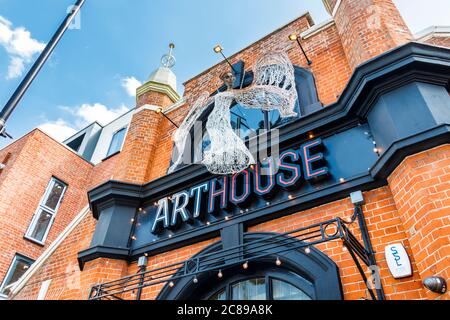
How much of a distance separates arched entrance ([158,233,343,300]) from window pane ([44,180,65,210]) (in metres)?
8.59

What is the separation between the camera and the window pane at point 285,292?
4.31 m

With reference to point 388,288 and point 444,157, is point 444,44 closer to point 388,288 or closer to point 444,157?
Answer: point 444,157

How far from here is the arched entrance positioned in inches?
156

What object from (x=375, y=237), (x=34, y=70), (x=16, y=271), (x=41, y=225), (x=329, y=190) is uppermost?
(x=41, y=225)

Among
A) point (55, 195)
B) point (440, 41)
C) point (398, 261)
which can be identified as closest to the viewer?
point (398, 261)

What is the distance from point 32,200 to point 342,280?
1063 centimetres

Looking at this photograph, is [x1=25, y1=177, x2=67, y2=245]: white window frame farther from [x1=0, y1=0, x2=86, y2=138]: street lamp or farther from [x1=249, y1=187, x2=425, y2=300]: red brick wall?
[x1=249, y1=187, x2=425, y2=300]: red brick wall

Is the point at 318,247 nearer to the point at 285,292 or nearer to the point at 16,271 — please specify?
the point at 285,292

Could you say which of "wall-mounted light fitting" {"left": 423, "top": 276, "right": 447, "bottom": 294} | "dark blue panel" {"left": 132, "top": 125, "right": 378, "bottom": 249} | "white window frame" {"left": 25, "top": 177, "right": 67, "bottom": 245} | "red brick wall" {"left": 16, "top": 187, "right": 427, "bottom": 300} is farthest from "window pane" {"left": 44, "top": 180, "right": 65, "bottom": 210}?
"wall-mounted light fitting" {"left": 423, "top": 276, "right": 447, "bottom": 294}

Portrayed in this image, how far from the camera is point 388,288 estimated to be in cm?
353

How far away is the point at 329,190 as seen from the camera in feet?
14.8

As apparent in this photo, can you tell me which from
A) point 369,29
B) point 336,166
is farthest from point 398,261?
point 369,29

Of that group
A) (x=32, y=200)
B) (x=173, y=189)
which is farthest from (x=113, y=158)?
(x=173, y=189)

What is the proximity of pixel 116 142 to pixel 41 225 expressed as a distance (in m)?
4.21
